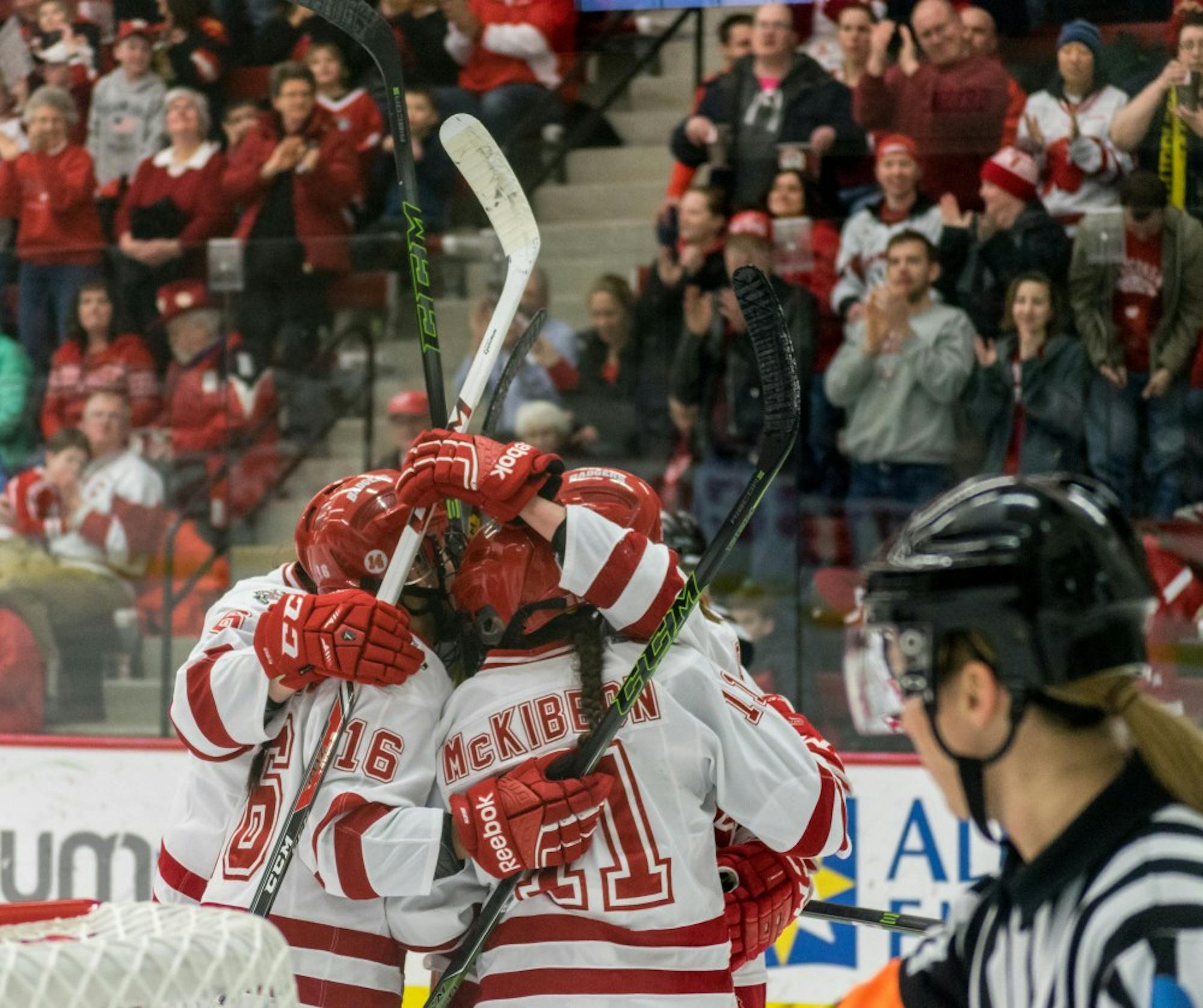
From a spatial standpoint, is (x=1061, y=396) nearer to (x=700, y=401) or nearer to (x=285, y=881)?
(x=700, y=401)

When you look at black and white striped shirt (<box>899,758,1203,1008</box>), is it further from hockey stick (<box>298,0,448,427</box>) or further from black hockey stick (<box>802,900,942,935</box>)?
hockey stick (<box>298,0,448,427</box>)

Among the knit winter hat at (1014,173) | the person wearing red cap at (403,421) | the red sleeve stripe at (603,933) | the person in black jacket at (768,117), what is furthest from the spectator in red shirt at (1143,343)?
the red sleeve stripe at (603,933)

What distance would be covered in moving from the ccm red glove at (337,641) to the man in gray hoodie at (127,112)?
131 inches

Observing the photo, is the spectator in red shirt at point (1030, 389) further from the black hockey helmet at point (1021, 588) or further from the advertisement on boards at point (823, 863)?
the black hockey helmet at point (1021, 588)

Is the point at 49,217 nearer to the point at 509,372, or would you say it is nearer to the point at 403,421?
the point at 403,421

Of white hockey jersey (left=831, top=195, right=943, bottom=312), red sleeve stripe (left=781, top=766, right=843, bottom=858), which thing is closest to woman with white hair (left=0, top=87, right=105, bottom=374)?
white hockey jersey (left=831, top=195, right=943, bottom=312)

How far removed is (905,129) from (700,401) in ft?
2.85

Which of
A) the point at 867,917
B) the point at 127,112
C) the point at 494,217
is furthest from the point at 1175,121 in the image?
the point at 127,112

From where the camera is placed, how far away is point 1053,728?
1.08 meters

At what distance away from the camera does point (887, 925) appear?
6.98 ft

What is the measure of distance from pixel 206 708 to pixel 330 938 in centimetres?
28

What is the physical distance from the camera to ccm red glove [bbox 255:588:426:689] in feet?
5.42

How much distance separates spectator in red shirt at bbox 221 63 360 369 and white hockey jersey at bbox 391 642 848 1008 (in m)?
2.45

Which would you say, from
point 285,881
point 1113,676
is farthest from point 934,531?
point 285,881
